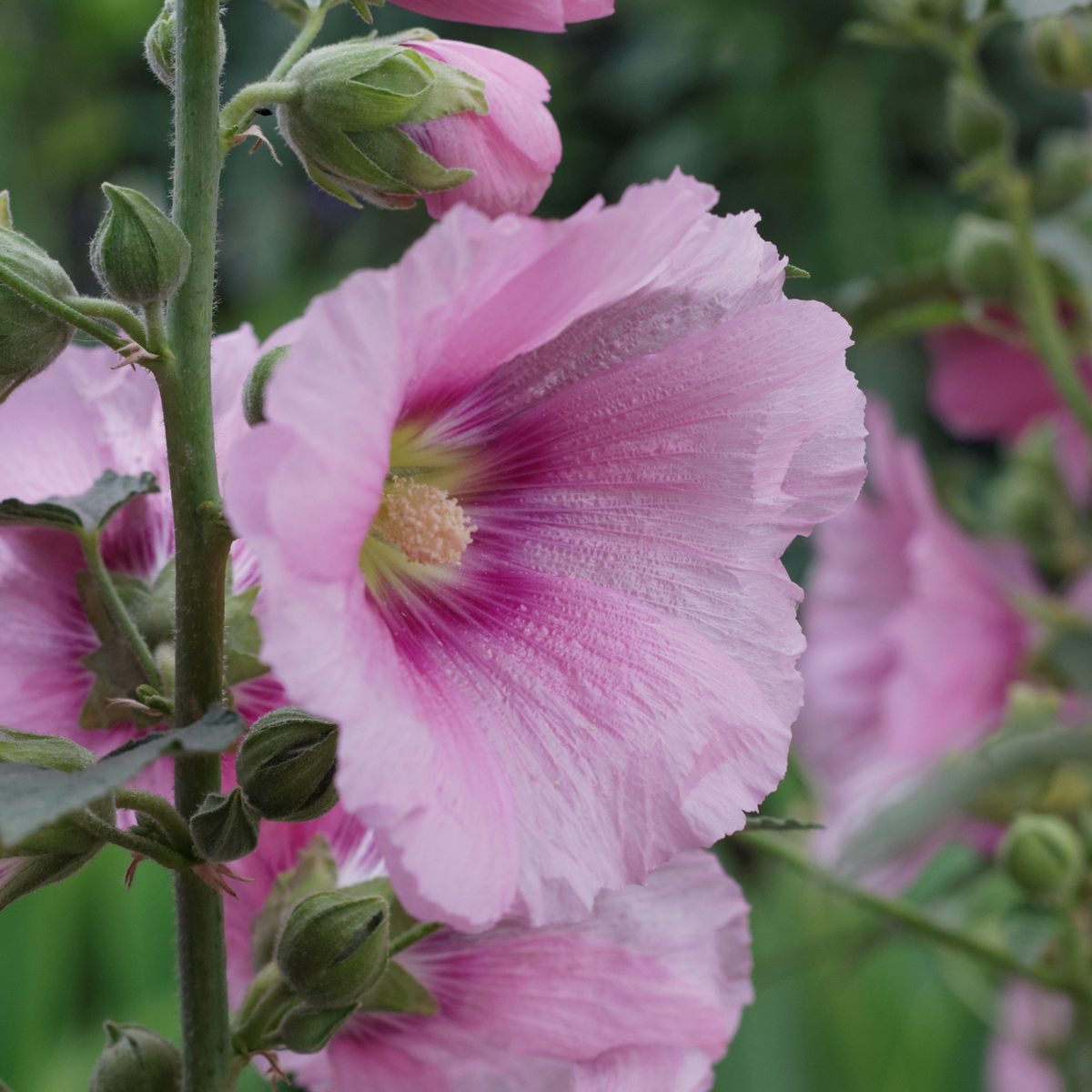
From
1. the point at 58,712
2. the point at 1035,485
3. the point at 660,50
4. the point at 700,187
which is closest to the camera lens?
the point at 700,187

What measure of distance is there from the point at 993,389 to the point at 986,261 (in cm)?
21

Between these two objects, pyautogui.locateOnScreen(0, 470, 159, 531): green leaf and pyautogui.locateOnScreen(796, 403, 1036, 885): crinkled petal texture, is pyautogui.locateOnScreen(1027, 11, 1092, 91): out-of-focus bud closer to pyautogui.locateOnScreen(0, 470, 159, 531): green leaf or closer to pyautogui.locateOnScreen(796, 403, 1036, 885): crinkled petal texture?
pyautogui.locateOnScreen(796, 403, 1036, 885): crinkled petal texture

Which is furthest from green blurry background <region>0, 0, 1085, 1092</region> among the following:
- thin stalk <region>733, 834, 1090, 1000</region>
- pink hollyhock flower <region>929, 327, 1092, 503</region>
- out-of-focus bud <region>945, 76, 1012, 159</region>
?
out-of-focus bud <region>945, 76, 1012, 159</region>

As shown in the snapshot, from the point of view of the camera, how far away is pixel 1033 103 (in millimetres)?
2912

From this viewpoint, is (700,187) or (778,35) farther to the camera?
(778,35)

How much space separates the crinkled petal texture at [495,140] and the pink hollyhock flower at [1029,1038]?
0.61 metres

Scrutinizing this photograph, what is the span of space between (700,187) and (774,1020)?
0.96 metres

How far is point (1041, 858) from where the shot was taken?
657 mm

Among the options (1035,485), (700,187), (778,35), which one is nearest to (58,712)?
(700,187)

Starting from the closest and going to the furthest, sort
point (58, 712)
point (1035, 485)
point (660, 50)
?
point (58, 712) < point (1035, 485) < point (660, 50)

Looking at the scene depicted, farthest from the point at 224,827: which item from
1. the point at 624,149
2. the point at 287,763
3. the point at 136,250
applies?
the point at 624,149

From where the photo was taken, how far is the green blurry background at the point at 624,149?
1.54m

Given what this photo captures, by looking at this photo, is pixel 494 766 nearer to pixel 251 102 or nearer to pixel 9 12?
pixel 251 102

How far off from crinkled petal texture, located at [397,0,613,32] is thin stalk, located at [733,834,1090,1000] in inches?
15.7
